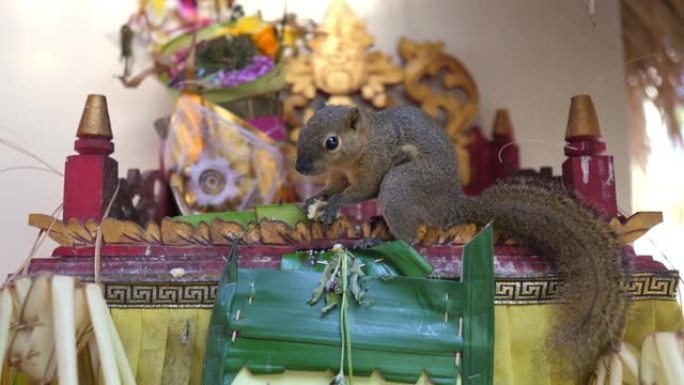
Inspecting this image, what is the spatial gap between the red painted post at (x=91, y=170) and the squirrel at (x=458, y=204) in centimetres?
27

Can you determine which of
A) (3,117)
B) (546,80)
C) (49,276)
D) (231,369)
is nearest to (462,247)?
(231,369)

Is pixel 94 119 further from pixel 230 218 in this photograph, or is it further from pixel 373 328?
pixel 373 328

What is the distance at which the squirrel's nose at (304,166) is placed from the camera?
1.05 m

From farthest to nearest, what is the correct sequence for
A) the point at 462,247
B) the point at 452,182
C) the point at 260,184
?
1. the point at 260,184
2. the point at 452,182
3. the point at 462,247

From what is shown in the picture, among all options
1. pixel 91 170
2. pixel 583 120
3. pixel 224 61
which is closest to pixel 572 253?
pixel 583 120

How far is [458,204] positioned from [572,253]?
0.58ft

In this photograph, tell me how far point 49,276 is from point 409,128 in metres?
0.57

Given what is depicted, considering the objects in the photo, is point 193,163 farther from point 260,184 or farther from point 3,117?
point 3,117

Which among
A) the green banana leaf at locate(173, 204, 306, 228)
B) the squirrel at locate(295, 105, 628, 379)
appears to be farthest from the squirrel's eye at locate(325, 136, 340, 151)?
the green banana leaf at locate(173, 204, 306, 228)

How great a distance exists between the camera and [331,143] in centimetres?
106

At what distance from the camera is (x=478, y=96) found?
161 centimetres

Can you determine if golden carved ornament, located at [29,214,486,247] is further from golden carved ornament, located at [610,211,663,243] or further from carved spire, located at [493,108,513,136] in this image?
carved spire, located at [493,108,513,136]

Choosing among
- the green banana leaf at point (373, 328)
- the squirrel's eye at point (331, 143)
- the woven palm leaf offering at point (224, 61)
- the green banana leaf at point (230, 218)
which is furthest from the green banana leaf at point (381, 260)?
the woven palm leaf offering at point (224, 61)

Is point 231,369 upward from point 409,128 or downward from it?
downward
